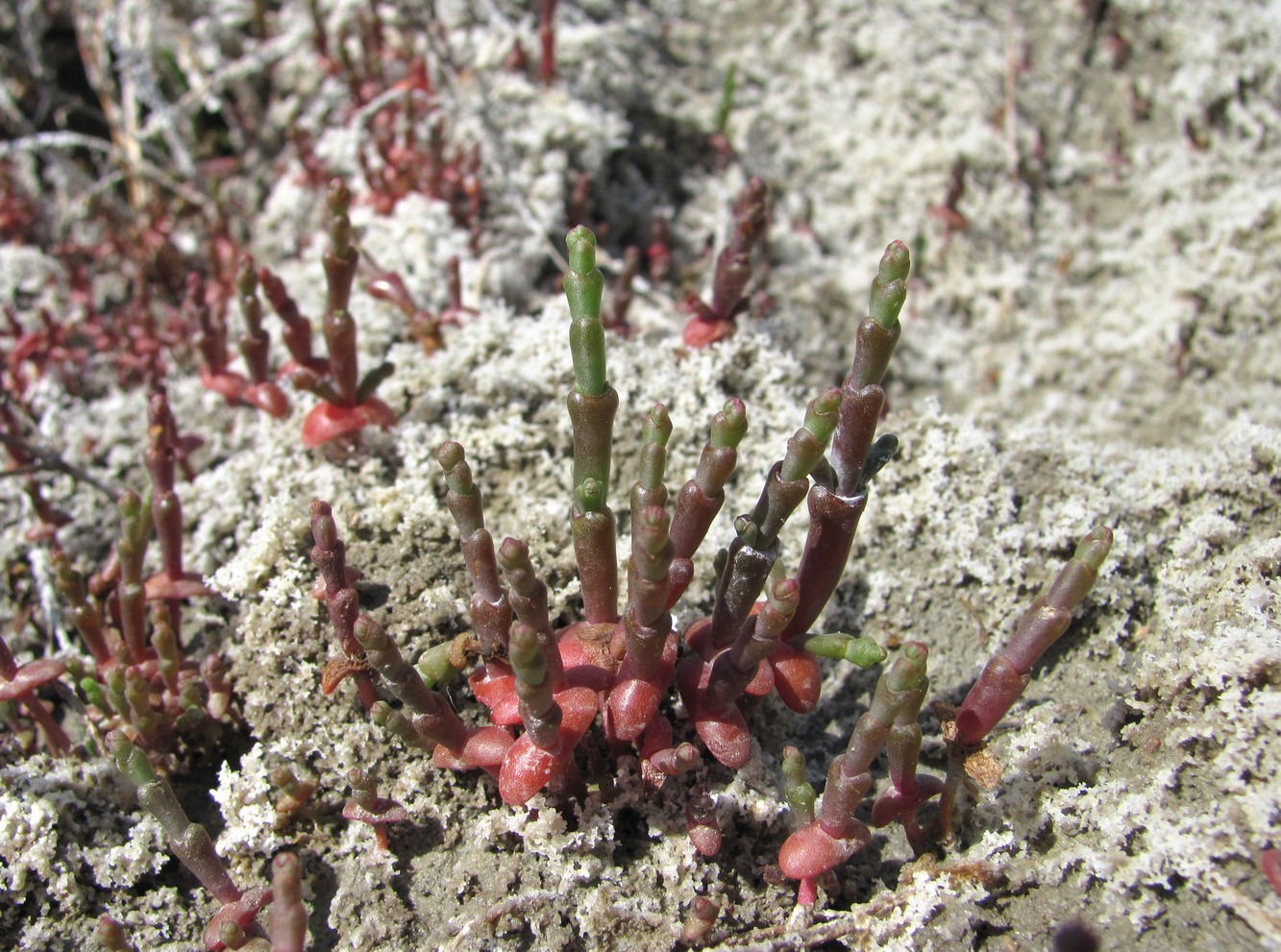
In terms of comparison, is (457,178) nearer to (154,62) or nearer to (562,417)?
(562,417)

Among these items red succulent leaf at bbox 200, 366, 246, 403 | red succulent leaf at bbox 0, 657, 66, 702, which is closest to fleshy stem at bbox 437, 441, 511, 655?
red succulent leaf at bbox 0, 657, 66, 702

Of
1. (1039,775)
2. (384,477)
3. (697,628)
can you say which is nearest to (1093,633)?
(1039,775)

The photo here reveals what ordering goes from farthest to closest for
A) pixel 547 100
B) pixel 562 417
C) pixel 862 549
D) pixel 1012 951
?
pixel 547 100, pixel 562 417, pixel 862 549, pixel 1012 951

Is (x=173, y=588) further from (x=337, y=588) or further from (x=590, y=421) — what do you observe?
(x=590, y=421)

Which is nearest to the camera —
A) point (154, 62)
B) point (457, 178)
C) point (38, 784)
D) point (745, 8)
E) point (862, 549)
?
point (38, 784)

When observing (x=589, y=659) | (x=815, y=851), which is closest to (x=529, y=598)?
(x=589, y=659)

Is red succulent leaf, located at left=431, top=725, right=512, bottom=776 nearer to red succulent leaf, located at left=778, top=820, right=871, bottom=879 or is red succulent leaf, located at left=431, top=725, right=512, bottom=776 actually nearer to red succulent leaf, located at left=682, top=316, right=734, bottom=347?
red succulent leaf, located at left=778, top=820, right=871, bottom=879
